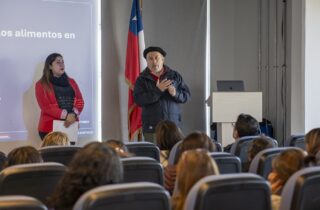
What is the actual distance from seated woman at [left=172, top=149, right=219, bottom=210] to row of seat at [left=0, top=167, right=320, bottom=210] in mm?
187

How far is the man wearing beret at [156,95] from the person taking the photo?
7074 mm

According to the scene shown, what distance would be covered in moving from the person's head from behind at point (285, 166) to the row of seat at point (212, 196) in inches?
11.8

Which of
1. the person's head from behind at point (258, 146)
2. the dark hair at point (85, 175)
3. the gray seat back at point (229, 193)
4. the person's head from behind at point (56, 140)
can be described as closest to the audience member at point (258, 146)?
the person's head from behind at point (258, 146)

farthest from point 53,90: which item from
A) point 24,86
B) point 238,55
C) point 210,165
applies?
point 210,165

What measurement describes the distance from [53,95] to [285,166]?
496 cm

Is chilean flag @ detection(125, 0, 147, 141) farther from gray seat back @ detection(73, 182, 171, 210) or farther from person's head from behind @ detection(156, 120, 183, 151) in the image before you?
gray seat back @ detection(73, 182, 171, 210)

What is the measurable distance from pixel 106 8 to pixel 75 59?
93 cm

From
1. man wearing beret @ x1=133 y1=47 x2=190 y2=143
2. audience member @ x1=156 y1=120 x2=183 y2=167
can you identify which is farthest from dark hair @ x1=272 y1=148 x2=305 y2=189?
man wearing beret @ x1=133 y1=47 x2=190 y2=143

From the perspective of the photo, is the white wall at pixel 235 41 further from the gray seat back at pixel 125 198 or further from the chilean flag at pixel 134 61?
the gray seat back at pixel 125 198

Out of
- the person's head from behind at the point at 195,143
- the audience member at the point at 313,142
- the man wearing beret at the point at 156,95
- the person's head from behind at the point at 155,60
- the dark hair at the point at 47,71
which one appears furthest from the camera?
the dark hair at the point at 47,71

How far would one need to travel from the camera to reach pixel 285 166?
3.12 metres

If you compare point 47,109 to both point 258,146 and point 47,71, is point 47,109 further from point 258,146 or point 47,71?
point 258,146

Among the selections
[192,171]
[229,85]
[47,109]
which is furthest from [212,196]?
[229,85]

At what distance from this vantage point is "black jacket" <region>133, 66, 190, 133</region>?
7078 mm
